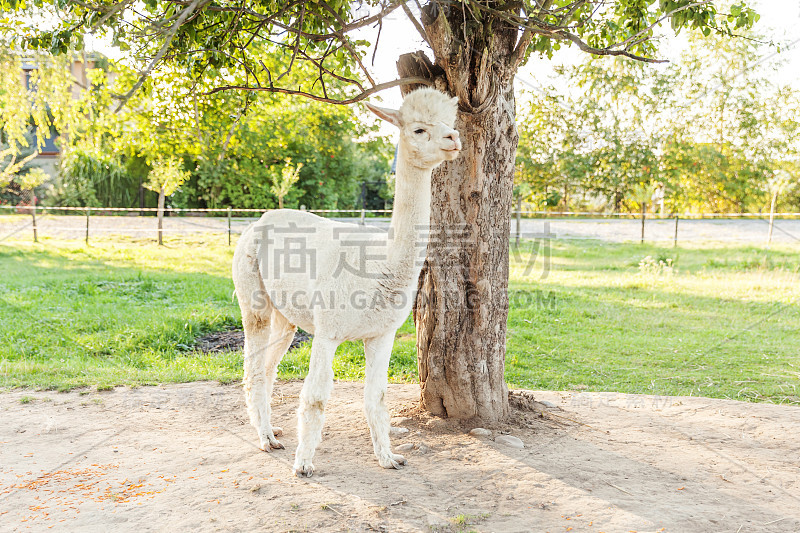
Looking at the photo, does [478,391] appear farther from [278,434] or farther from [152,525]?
[152,525]

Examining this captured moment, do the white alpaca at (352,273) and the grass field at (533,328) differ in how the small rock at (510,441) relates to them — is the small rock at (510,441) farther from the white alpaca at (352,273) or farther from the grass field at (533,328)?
the grass field at (533,328)

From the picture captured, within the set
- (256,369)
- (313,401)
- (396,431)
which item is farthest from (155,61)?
(396,431)

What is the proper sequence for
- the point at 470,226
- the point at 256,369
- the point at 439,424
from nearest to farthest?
the point at 256,369 < the point at 470,226 < the point at 439,424

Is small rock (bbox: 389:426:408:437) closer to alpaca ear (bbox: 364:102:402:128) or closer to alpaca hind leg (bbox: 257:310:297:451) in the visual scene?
→ alpaca hind leg (bbox: 257:310:297:451)

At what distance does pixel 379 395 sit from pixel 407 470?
50 centimetres

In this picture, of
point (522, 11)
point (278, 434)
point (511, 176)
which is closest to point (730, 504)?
point (511, 176)

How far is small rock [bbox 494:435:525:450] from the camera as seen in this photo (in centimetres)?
412

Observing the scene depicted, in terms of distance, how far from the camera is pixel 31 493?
11.1ft

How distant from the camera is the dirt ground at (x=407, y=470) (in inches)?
122

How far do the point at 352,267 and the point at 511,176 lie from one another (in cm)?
152

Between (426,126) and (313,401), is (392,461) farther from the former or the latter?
(426,126)

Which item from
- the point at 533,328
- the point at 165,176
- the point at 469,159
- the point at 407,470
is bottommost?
the point at 407,470

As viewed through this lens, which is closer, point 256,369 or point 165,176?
point 256,369

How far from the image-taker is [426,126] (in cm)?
327
